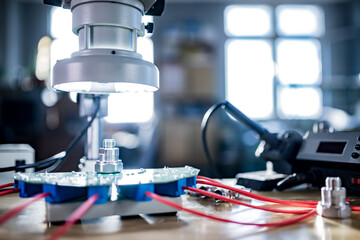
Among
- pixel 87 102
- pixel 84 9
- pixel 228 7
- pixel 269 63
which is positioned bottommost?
pixel 87 102

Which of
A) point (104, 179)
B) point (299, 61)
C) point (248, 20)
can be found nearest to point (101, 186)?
point (104, 179)

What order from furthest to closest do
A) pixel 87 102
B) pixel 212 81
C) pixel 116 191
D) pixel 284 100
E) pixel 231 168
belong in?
pixel 284 100 < pixel 212 81 < pixel 231 168 < pixel 87 102 < pixel 116 191

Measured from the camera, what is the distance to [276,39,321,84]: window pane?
5.04 metres

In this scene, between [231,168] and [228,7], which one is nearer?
[231,168]

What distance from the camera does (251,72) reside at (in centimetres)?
500

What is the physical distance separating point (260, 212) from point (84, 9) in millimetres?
384

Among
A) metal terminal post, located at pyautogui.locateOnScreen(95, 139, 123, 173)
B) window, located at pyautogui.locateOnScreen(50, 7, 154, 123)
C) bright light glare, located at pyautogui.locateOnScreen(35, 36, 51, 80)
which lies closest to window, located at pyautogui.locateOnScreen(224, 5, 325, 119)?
window, located at pyautogui.locateOnScreen(50, 7, 154, 123)

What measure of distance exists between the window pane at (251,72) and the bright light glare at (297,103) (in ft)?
0.55

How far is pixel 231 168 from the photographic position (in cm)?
418

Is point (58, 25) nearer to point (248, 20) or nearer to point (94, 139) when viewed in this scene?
point (248, 20)

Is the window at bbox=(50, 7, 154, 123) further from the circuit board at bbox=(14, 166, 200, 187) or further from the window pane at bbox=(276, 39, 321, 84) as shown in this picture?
the circuit board at bbox=(14, 166, 200, 187)

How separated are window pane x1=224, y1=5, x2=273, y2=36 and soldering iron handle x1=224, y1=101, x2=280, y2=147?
4.51 meters

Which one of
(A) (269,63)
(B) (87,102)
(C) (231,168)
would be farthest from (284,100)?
(B) (87,102)

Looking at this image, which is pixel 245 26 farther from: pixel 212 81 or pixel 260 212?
pixel 260 212
